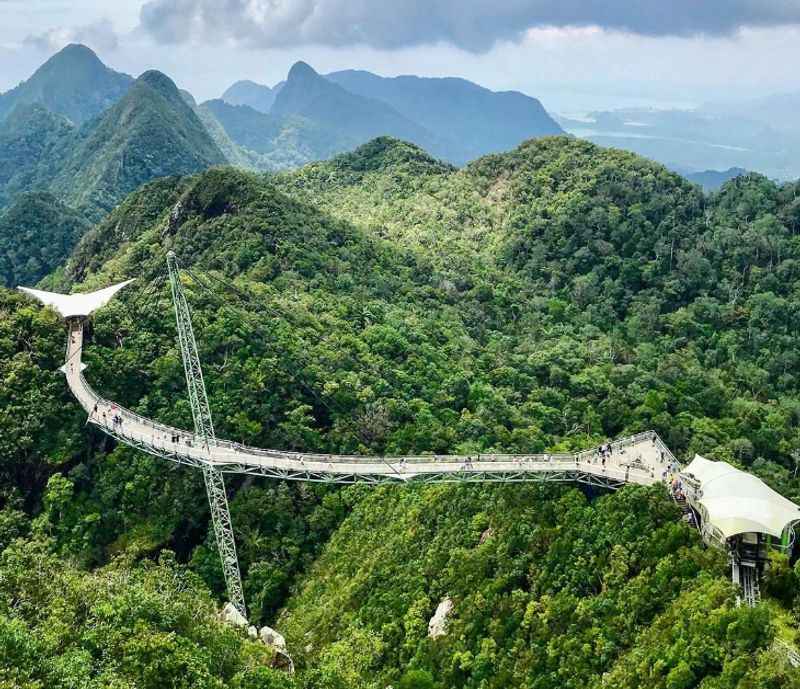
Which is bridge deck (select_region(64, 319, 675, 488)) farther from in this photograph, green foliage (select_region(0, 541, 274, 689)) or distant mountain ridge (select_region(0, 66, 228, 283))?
distant mountain ridge (select_region(0, 66, 228, 283))

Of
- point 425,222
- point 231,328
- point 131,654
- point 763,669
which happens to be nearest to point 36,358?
point 231,328

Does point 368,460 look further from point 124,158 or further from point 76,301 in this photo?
point 124,158

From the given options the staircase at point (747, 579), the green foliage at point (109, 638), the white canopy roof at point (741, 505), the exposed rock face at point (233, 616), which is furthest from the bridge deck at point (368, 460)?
the green foliage at point (109, 638)

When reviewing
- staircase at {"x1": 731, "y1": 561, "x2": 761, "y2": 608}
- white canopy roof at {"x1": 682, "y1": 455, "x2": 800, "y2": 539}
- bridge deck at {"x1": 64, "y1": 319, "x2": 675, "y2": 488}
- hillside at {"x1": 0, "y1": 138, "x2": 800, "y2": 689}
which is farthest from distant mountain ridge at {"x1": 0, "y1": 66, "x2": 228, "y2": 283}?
staircase at {"x1": 731, "y1": 561, "x2": 761, "y2": 608}

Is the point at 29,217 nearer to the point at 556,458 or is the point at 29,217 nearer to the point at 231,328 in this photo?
the point at 231,328

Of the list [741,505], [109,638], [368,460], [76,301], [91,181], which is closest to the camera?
[109,638]

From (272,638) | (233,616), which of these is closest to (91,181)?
(233,616)
